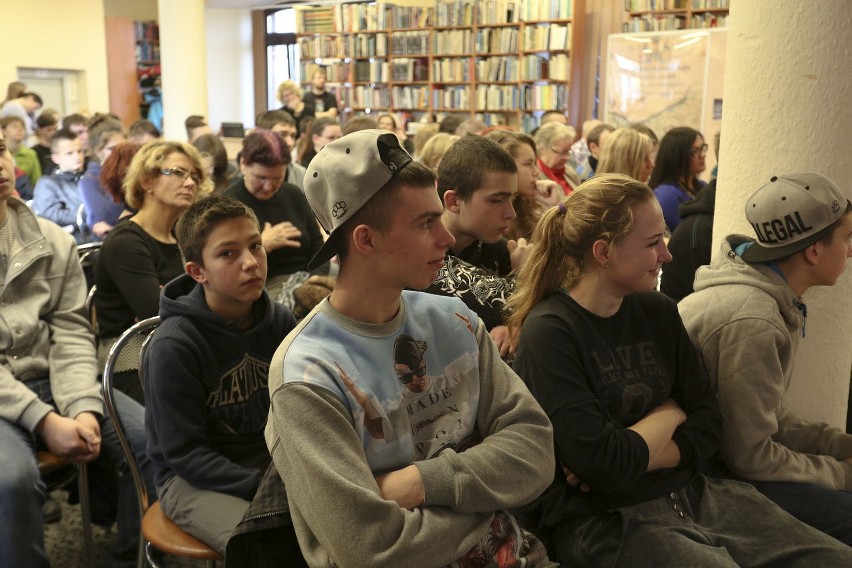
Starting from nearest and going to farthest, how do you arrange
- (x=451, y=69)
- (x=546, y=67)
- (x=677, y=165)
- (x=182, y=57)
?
(x=677, y=165)
(x=546, y=67)
(x=182, y=57)
(x=451, y=69)

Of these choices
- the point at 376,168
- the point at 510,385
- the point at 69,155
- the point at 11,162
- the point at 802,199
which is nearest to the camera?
the point at 376,168

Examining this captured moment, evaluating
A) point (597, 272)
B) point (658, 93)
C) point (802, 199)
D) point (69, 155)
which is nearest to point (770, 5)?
point (802, 199)

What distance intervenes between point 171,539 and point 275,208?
2.17 metres

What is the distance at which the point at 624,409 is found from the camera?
73.9 inches

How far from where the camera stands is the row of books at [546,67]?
9.99 meters

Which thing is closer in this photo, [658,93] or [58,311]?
[58,311]

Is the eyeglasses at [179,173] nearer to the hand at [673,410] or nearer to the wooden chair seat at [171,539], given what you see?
the wooden chair seat at [171,539]

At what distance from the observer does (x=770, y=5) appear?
7.79 ft

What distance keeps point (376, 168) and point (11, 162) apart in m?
1.58

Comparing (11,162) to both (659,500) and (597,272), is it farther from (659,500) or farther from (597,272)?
(659,500)

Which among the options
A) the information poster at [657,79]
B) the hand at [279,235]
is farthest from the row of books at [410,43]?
the hand at [279,235]

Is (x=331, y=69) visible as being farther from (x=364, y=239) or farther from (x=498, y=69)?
(x=364, y=239)

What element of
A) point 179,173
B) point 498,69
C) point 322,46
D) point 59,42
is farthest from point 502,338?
point 59,42

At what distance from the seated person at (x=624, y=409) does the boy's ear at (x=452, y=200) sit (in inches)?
22.3
